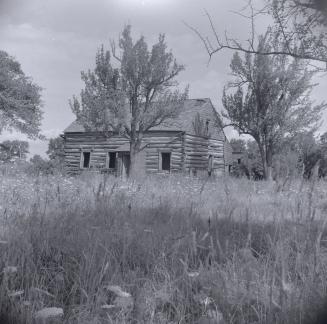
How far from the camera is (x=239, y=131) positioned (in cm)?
2297

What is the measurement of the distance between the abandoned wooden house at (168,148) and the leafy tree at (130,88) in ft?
11.5

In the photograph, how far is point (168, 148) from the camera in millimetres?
24781

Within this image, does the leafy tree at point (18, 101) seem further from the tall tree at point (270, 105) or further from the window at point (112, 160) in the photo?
the tall tree at point (270, 105)

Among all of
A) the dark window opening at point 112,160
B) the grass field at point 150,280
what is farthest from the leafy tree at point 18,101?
the grass field at point 150,280

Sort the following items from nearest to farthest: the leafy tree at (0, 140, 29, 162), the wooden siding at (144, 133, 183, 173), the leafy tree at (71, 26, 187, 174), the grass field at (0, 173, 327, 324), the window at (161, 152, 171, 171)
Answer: the grass field at (0, 173, 327, 324) < the leafy tree at (0, 140, 29, 162) < the leafy tree at (71, 26, 187, 174) < the wooden siding at (144, 133, 183, 173) < the window at (161, 152, 171, 171)

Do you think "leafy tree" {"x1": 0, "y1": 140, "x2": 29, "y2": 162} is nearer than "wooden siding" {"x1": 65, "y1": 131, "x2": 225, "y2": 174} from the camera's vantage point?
Yes

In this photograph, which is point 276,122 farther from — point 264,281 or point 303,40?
point 264,281

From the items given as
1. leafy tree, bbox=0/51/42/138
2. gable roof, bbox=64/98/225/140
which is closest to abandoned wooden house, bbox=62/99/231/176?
gable roof, bbox=64/98/225/140

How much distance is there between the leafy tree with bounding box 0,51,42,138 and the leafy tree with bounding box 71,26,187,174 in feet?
13.6

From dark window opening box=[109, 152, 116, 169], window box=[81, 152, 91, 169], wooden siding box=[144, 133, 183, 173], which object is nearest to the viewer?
wooden siding box=[144, 133, 183, 173]

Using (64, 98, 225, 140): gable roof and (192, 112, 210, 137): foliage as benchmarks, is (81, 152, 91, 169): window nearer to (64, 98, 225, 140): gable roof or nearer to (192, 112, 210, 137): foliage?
(64, 98, 225, 140): gable roof

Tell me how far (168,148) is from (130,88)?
245 inches

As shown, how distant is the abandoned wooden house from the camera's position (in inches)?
971

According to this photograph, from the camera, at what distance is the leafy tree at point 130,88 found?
62.4 feet
